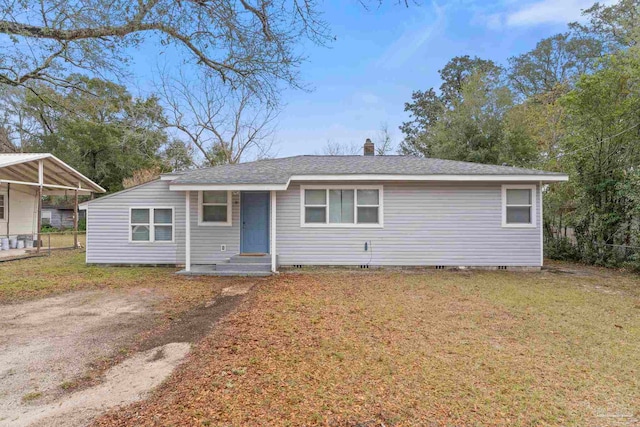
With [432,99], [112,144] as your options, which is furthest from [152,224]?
[432,99]

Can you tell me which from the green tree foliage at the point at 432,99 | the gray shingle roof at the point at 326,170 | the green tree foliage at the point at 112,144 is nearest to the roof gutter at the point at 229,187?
the gray shingle roof at the point at 326,170

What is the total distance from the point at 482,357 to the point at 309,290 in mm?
3886

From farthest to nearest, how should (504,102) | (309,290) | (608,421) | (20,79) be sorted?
1. (504,102)
2. (309,290)
3. (20,79)
4. (608,421)

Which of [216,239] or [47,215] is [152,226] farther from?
[47,215]

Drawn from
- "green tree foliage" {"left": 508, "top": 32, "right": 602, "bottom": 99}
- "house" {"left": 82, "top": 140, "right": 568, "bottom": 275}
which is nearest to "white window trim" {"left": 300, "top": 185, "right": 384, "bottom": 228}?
"house" {"left": 82, "top": 140, "right": 568, "bottom": 275}

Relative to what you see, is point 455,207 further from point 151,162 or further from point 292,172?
point 151,162

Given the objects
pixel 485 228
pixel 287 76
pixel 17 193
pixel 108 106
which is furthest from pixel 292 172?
pixel 17 193

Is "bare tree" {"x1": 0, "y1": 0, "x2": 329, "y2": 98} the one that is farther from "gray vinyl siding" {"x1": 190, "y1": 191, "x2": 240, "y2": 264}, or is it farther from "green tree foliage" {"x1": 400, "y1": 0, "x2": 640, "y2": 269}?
"green tree foliage" {"x1": 400, "y1": 0, "x2": 640, "y2": 269}

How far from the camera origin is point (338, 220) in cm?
949

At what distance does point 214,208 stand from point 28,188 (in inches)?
502

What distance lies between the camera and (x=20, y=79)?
597 cm

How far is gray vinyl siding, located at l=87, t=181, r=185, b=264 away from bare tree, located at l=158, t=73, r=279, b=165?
44.2ft

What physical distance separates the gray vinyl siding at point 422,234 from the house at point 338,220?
0.09ft

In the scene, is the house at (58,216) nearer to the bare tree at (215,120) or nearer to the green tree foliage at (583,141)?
the bare tree at (215,120)
